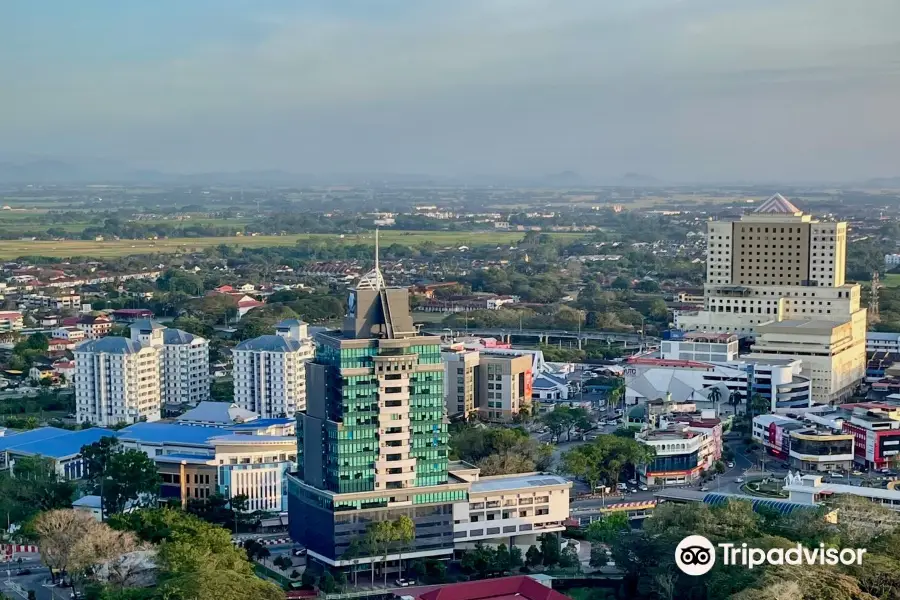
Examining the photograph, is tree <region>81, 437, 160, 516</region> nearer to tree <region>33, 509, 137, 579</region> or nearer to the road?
the road

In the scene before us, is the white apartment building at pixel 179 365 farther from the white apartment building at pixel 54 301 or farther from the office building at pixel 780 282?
the white apartment building at pixel 54 301

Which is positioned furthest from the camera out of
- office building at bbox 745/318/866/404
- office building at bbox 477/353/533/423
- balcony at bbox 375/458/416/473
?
office building at bbox 745/318/866/404

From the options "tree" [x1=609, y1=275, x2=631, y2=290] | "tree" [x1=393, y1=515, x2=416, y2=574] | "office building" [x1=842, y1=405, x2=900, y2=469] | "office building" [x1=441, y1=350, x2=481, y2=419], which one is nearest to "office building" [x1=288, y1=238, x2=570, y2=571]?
"tree" [x1=393, y1=515, x2=416, y2=574]

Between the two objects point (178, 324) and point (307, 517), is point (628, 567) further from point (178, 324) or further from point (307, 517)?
point (178, 324)

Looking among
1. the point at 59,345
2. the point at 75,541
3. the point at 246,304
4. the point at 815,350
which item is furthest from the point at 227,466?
the point at 246,304

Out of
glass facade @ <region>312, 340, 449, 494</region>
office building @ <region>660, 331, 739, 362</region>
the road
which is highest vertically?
glass facade @ <region>312, 340, 449, 494</region>

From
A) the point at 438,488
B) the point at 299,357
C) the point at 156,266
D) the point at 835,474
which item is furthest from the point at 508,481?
the point at 156,266
